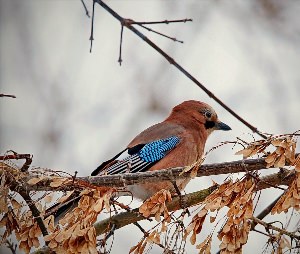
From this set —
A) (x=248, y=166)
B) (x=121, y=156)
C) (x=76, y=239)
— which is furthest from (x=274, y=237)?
(x=121, y=156)

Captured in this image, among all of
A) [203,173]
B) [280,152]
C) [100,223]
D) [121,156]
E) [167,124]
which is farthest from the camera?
[167,124]

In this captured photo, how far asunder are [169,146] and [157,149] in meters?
0.12

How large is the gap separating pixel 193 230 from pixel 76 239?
51 cm

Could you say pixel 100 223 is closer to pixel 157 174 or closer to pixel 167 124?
pixel 157 174

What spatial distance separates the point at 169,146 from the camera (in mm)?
6012

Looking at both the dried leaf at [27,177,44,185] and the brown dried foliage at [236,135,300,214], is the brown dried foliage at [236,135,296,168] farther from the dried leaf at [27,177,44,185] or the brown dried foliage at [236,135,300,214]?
the dried leaf at [27,177,44,185]

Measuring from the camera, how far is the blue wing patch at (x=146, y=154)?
5387 mm

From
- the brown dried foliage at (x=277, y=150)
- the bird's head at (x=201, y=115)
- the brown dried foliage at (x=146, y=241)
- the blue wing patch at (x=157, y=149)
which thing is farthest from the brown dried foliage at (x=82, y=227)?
the bird's head at (x=201, y=115)

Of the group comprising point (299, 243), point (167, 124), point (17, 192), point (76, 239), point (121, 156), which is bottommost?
point (299, 243)

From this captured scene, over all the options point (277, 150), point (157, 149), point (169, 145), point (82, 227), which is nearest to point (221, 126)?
point (169, 145)

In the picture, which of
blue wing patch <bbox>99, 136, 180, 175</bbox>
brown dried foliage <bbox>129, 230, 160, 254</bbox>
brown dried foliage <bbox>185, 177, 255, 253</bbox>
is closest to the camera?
brown dried foliage <bbox>185, 177, 255, 253</bbox>

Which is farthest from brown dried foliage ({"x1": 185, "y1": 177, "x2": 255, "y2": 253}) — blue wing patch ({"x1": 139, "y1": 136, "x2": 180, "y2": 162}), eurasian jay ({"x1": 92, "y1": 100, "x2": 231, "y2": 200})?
blue wing patch ({"x1": 139, "y1": 136, "x2": 180, "y2": 162})

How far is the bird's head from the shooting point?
664 cm

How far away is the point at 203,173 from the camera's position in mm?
3191
